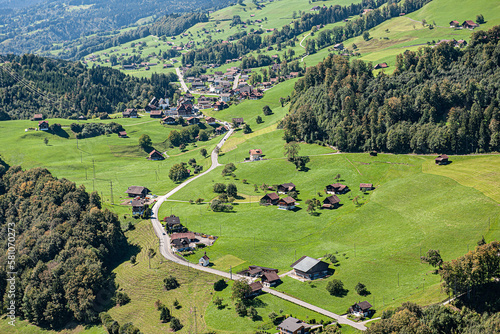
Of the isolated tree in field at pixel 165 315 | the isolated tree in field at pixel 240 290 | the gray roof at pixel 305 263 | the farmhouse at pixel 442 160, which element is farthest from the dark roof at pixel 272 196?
the isolated tree in field at pixel 165 315

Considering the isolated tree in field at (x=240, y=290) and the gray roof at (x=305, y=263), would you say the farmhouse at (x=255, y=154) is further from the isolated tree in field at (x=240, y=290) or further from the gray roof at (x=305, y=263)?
the isolated tree in field at (x=240, y=290)

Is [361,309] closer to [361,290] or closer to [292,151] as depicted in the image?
[361,290]

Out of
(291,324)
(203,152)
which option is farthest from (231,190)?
(291,324)

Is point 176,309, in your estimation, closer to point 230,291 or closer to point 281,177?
point 230,291

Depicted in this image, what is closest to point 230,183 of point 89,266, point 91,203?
point 91,203

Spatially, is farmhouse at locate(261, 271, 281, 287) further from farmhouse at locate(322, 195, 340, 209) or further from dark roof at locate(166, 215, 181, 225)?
dark roof at locate(166, 215, 181, 225)
